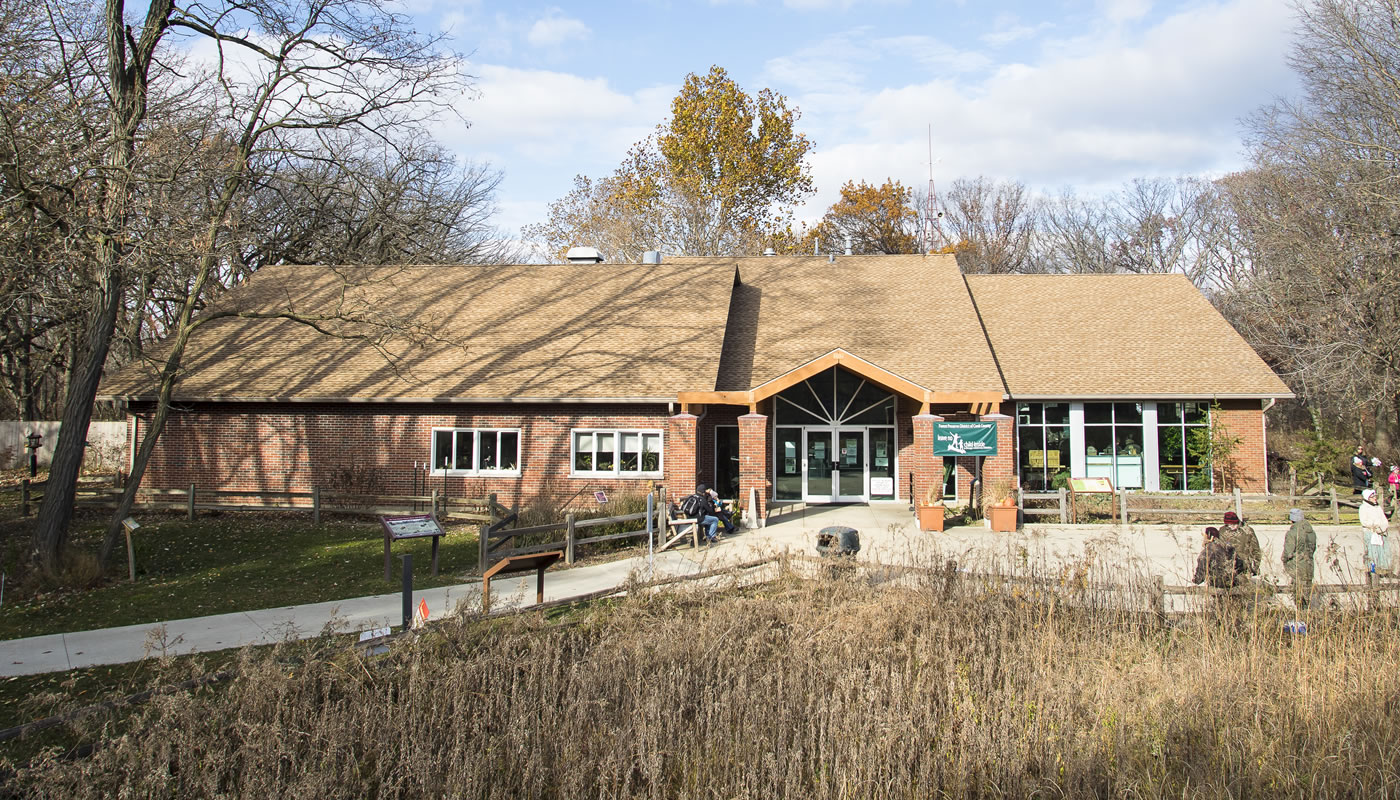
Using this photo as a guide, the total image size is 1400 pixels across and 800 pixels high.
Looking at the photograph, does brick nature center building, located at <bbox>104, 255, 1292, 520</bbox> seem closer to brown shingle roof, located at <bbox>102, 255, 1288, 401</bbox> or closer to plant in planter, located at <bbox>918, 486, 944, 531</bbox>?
brown shingle roof, located at <bbox>102, 255, 1288, 401</bbox>

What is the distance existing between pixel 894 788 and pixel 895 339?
62.0 ft

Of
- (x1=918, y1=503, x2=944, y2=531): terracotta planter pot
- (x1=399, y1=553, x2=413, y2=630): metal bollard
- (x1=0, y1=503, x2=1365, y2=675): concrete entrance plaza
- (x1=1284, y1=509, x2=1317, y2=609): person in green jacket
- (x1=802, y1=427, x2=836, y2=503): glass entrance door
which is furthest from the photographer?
(x1=802, y1=427, x2=836, y2=503): glass entrance door

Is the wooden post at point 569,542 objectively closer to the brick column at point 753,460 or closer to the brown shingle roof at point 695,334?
the brick column at point 753,460

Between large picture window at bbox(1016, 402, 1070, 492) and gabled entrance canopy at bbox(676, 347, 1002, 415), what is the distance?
3.04 m

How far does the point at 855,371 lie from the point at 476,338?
10.5 m

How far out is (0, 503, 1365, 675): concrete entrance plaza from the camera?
9.94 m

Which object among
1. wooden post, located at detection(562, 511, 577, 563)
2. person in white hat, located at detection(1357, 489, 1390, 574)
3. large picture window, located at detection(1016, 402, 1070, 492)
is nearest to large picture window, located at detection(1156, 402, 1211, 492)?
large picture window, located at detection(1016, 402, 1070, 492)

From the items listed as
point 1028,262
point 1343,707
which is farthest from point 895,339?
point 1028,262

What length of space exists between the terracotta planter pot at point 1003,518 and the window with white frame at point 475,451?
11.1 meters

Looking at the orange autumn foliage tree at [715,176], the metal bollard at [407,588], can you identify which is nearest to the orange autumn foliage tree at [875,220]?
the orange autumn foliage tree at [715,176]

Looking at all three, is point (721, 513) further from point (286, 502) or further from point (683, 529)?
point (286, 502)

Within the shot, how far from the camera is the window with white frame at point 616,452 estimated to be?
21.6 meters

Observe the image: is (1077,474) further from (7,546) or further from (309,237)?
(309,237)

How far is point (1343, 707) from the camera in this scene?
7.12 meters
